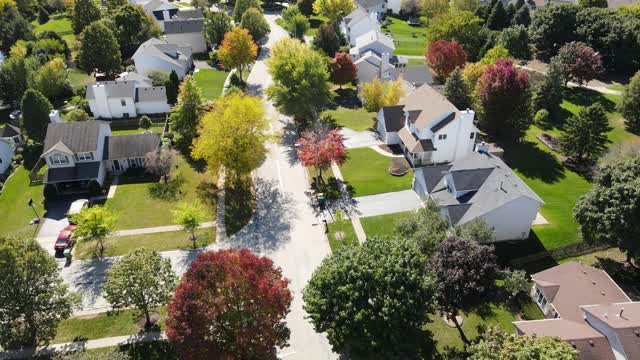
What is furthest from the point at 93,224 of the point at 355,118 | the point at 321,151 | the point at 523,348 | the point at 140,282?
the point at 355,118

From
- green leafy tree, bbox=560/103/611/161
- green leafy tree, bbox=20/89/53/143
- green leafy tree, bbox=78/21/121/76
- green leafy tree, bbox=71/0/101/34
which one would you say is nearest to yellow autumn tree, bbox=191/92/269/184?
green leafy tree, bbox=20/89/53/143

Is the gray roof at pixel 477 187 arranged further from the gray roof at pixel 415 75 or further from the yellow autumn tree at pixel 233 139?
the gray roof at pixel 415 75

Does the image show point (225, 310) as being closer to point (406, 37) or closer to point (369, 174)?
point (369, 174)

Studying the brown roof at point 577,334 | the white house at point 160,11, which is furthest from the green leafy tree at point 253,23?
the brown roof at point 577,334

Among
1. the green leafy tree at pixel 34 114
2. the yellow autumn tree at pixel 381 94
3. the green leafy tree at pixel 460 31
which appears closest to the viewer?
the green leafy tree at pixel 34 114

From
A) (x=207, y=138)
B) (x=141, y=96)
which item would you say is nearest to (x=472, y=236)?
(x=207, y=138)

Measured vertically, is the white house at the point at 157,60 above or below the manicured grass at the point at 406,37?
below
